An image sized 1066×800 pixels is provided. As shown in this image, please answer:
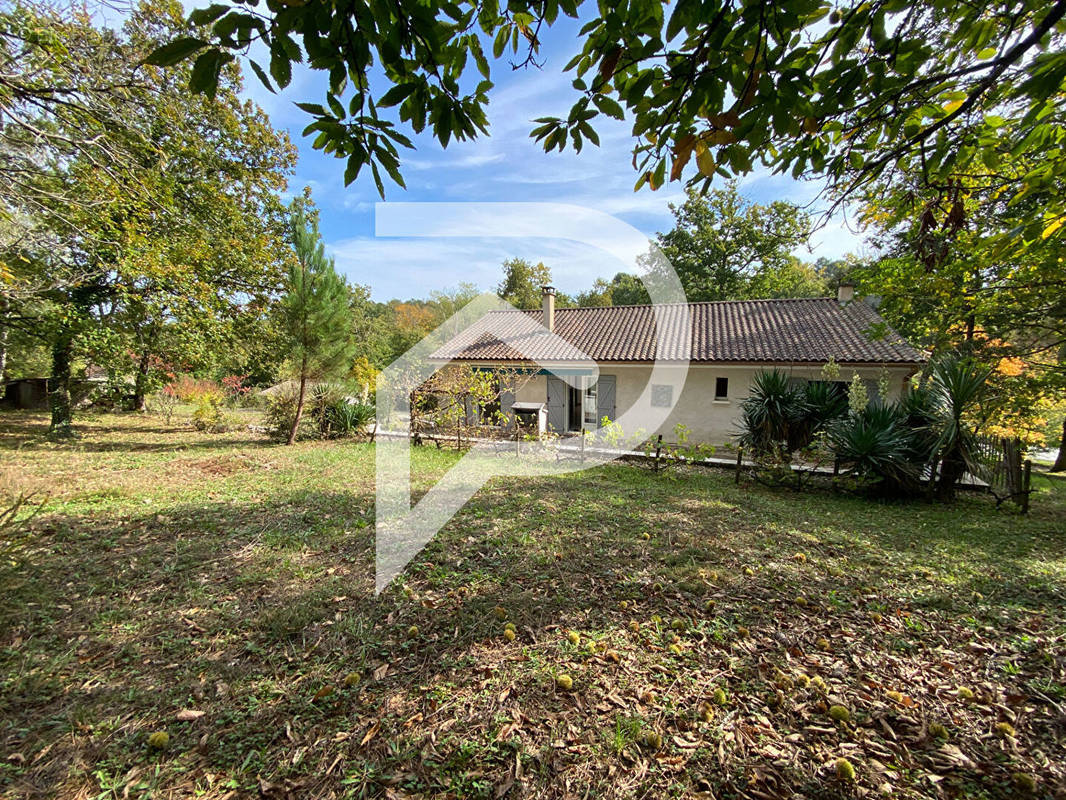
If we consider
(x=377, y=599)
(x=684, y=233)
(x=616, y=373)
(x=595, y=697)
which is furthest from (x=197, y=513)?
(x=684, y=233)

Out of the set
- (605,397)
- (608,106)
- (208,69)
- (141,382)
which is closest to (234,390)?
(141,382)

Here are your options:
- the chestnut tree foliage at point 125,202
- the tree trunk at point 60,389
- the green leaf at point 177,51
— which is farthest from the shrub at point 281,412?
the green leaf at point 177,51

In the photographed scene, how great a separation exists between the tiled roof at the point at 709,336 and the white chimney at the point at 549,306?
0.32 metres

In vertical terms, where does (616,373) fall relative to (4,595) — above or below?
above

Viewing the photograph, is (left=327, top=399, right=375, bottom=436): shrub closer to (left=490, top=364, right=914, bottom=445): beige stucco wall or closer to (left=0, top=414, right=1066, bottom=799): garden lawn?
(left=490, top=364, right=914, bottom=445): beige stucco wall

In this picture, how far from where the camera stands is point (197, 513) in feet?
16.2

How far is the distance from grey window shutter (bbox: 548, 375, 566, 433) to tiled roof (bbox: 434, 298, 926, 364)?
33.9 inches

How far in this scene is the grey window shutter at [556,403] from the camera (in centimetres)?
1452

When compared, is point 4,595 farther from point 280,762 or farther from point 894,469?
point 894,469

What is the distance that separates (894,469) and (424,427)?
1006cm

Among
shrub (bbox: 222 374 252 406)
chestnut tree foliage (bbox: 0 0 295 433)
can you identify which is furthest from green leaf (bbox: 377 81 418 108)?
shrub (bbox: 222 374 252 406)

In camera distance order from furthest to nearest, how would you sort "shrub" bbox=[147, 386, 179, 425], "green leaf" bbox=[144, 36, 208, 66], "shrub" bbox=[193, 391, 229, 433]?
"shrub" bbox=[147, 386, 179, 425] < "shrub" bbox=[193, 391, 229, 433] < "green leaf" bbox=[144, 36, 208, 66]

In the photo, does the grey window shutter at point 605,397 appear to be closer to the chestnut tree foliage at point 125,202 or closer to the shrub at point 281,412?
the shrub at point 281,412

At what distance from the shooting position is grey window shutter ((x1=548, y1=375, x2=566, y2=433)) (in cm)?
1452
